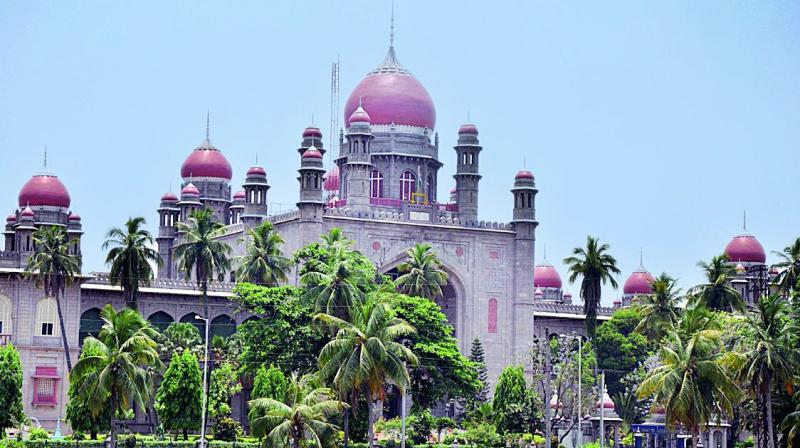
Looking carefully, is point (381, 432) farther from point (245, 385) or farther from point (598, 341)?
point (598, 341)

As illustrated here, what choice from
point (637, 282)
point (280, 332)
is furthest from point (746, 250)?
point (280, 332)

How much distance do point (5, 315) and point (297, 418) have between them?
25.4m

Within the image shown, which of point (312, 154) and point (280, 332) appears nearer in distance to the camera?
point (280, 332)

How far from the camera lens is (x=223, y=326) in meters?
85.4

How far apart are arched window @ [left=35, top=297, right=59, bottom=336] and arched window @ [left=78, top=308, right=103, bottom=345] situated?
214 cm

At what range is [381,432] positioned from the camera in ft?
238

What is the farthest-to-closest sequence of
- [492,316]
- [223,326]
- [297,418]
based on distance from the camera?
[492,316]
[223,326]
[297,418]

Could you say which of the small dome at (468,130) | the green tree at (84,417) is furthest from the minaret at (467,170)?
the green tree at (84,417)

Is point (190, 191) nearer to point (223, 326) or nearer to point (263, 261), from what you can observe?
point (223, 326)

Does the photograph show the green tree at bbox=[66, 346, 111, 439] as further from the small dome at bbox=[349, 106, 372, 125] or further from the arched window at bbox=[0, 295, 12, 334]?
the small dome at bbox=[349, 106, 372, 125]

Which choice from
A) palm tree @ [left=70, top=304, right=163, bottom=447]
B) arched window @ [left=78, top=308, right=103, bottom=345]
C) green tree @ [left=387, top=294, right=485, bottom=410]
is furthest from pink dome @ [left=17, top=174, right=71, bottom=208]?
palm tree @ [left=70, top=304, right=163, bottom=447]

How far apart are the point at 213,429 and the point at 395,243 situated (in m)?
18.0

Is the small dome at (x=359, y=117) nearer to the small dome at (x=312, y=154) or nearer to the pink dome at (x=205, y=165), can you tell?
the small dome at (x=312, y=154)

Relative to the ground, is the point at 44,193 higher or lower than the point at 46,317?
higher
